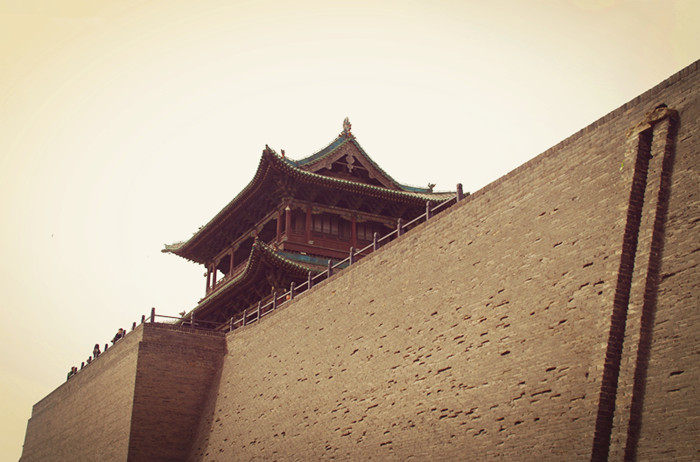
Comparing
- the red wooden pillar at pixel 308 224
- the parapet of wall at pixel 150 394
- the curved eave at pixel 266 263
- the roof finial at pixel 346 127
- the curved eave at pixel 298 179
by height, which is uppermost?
the roof finial at pixel 346 127

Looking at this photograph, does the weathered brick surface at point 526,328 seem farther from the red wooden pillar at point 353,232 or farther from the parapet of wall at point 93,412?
the red wooden pillar at point 353,232

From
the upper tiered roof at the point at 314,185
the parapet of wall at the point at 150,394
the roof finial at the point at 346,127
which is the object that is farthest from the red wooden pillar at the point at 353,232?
the parapet of wall at the point at 150,394

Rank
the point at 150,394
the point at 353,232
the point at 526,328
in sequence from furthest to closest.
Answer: the point at 353,232 < the point at 150,394 < the point at 526,328

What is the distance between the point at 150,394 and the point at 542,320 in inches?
517

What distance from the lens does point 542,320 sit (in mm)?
11375

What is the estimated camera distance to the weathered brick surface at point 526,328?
959 centimetres

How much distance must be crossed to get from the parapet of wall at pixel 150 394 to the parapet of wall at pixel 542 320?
4785 mm

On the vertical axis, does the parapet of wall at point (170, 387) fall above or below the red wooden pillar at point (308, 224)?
below

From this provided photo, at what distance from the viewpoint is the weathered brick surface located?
9.59 metres

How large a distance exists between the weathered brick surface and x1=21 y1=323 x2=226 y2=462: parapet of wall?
102 centimetres

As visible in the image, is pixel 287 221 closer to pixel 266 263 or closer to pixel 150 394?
pixel 266 263

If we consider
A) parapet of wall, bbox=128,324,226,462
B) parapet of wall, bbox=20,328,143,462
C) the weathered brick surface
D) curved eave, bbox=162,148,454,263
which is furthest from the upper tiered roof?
the weathered brick surface

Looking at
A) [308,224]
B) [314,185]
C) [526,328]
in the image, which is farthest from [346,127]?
[526,328]

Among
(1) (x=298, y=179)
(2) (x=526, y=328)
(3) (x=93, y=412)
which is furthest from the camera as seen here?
(1) (x=298, y=179)
